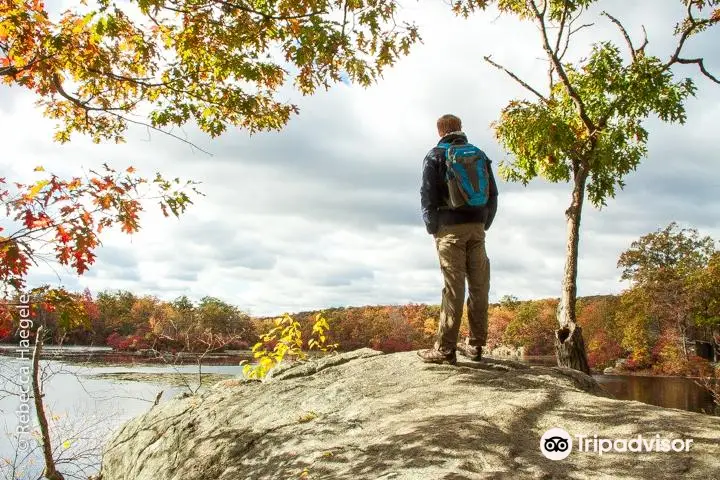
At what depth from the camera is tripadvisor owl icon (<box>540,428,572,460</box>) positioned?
12.5 ft

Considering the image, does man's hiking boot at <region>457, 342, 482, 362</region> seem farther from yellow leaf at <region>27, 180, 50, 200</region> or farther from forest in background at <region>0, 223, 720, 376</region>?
forest in background at <region>0, 223, 720, 376</region>

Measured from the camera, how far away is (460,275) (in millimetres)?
5855

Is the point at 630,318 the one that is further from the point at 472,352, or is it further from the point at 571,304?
the point at 472,352

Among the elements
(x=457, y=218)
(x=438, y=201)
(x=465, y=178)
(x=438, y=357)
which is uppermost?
(x=465, y=178)

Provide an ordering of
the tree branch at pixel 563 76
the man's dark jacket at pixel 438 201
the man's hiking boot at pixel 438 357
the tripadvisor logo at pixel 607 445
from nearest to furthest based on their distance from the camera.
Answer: the tripadvisor logo at pixel 607 445
the man's dark jacket at pixel 438 201
the man's hiking boot at pixel 438 357
the tree branch at pixel 563 76

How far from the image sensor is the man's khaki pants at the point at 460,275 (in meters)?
5.85

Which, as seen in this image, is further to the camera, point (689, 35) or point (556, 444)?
point (689, 35)

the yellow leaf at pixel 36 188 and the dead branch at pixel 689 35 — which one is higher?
the dead branch at pixel 689 35

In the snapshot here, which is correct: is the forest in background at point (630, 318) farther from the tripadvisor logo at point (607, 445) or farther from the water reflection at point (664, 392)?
the tripadvisor logo at point (607, 445)

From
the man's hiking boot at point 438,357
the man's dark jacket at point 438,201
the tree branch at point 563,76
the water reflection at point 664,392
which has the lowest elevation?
the water reflection at point 664,392

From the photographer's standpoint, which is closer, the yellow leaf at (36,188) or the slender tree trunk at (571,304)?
the yellow leaf at (36,188)

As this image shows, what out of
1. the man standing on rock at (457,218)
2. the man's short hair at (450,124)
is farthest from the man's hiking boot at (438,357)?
the man's short hair at (450,124)

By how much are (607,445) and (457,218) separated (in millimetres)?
2707

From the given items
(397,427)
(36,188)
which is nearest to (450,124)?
(397,427)
